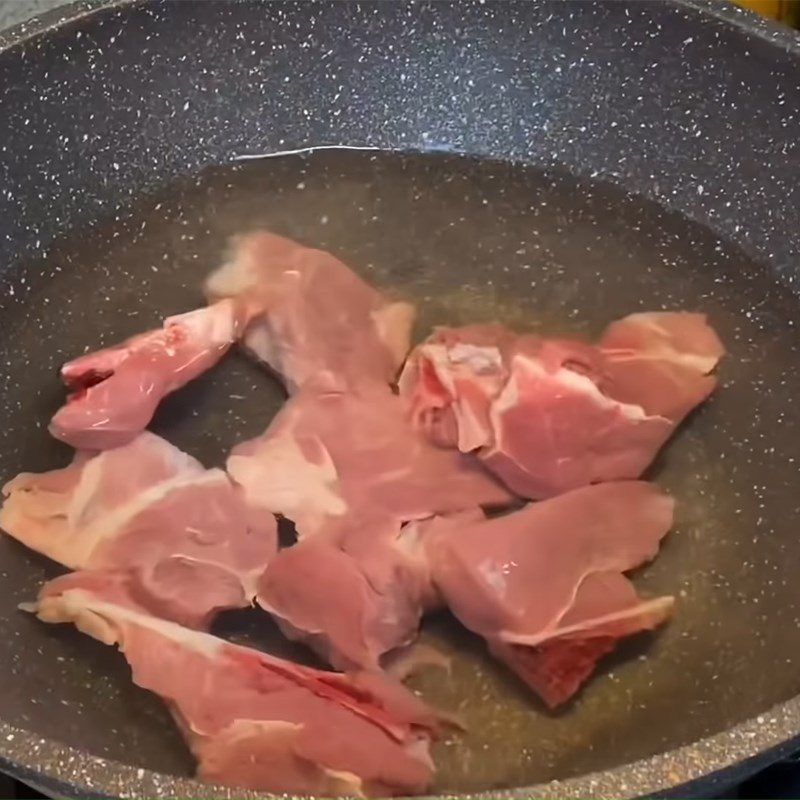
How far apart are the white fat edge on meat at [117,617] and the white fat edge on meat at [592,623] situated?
202 millimetres

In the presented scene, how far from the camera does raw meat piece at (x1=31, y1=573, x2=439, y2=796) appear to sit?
743 millimetres

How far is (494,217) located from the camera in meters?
1.19

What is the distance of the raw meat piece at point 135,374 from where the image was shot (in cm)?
93

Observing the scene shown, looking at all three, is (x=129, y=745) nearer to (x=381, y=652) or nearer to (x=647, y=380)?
(x=381, y=652)

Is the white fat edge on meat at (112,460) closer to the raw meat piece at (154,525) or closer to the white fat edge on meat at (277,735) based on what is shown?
the raw meat piece at (154,525)

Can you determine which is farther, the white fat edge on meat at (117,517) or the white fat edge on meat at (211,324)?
the white fat edge on meat at (211,324)

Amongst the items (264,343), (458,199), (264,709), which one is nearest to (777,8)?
(458,199)

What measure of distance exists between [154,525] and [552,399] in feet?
1.07

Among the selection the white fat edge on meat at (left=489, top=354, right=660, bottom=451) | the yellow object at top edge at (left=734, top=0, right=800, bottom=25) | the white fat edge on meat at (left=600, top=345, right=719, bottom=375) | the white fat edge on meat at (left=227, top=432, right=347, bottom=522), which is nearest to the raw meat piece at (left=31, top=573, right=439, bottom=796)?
the white fat edge on meat at (left=227, top=432, right=347, bottom=522)

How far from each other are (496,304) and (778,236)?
0.29 meters

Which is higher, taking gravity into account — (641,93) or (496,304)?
(641,93)

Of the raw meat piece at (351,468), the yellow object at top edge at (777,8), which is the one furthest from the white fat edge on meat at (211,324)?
the yellow object at top edge at (777,8)

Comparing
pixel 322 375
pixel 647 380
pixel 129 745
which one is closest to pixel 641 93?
pixel 647 380

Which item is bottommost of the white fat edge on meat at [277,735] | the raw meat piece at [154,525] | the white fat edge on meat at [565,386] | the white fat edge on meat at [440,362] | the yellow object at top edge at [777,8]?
the white fat edge on meat at [277,735]
